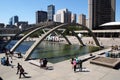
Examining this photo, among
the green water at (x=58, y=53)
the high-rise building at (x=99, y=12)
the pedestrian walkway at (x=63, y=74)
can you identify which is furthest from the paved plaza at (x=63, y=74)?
the high-rise building at (x=99, y=12)

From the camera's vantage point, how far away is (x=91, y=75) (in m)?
18.8

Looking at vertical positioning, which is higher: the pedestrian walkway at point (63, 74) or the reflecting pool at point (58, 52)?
the pedestrian walkway at point (63, 74)

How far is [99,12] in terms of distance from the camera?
154500 mm

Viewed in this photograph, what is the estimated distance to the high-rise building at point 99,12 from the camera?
154375 millimetres

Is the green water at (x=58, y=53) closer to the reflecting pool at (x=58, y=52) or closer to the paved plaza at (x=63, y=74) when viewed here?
the reflecting pool at (x=58, y=52)

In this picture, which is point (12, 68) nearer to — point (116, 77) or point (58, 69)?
point (58, 69)

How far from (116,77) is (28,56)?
1506 centimetres

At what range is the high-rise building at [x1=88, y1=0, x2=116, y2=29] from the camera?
154 metres

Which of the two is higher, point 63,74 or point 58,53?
point 63,74

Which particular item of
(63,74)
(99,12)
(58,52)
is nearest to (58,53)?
(58,52)

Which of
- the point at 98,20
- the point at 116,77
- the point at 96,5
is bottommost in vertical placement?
the point at 116,77

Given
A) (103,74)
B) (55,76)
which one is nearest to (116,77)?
(103,74)

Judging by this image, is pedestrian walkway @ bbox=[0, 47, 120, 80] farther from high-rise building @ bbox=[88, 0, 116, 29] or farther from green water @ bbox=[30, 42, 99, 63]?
high-rise building @ bbox=[88, 0, 116, 29]

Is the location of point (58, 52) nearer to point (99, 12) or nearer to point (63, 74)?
point (63, 74)
